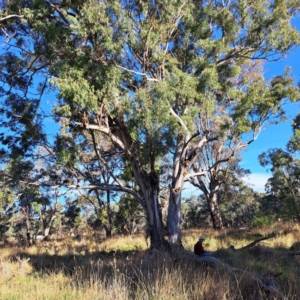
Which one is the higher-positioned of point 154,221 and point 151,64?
point 151,64

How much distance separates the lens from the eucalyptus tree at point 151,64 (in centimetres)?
812

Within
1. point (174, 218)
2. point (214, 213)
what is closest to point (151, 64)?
point (174, 218)

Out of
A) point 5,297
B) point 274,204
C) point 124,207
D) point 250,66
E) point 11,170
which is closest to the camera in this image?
point 5,297

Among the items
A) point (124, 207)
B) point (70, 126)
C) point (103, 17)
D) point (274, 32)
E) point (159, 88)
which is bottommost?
point (124, 207)

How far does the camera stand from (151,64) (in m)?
10.3

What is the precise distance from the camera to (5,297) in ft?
15.5

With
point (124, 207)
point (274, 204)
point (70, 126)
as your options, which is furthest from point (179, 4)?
point (274, 204)

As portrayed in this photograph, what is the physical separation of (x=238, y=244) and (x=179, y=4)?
8960 millimetres

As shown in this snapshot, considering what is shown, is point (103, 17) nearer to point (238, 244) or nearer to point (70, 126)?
point (70, 126)

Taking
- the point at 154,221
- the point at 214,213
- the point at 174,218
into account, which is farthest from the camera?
the point at 214,213

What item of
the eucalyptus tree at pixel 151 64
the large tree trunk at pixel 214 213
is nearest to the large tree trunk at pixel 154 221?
the eucalyptus tree at pixel 151 64

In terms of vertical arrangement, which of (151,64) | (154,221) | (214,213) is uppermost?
(151,64)

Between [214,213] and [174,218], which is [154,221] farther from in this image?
[214,213]

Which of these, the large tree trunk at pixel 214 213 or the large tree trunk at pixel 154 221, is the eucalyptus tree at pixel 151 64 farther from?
the large tree trunk at pixel 214 213
